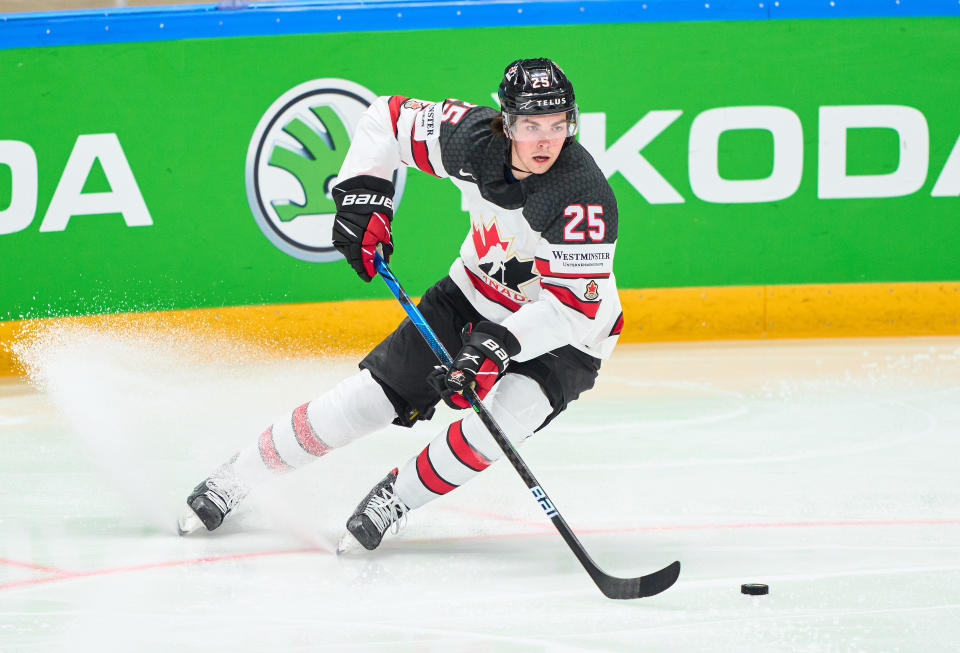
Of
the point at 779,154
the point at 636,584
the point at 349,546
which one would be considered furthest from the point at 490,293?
→ the point at 779,154

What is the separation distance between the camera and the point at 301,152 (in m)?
5.12

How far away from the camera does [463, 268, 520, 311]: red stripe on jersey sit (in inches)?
129

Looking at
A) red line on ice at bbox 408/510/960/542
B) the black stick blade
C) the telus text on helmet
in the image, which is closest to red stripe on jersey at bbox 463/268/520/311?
red line on ice at bbox 408/510/960/542

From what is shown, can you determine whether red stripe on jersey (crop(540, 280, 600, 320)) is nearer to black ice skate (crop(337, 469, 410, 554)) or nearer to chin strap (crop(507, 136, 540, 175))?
chin strap (crop(507, 136, 540, 175))

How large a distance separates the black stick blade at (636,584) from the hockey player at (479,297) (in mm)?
441

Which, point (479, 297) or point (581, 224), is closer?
point (581, 224)

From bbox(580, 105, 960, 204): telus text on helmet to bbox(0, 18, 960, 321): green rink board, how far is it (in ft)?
0.09

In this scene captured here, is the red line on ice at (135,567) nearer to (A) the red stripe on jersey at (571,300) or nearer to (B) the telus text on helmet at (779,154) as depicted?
(A) the red stripe on jersey at (571,300)

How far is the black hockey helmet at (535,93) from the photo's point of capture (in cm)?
288

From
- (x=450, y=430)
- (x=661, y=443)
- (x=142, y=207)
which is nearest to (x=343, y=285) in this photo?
(x=142, y=207)

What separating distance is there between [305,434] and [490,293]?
59 cm

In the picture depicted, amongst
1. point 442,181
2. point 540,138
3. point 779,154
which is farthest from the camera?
point 779,154

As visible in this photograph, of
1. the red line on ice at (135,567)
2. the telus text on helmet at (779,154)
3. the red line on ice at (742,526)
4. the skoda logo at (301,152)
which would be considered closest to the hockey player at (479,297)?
the red line on ice at (135,567)

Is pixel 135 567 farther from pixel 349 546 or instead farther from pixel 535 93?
pixel 535 93
